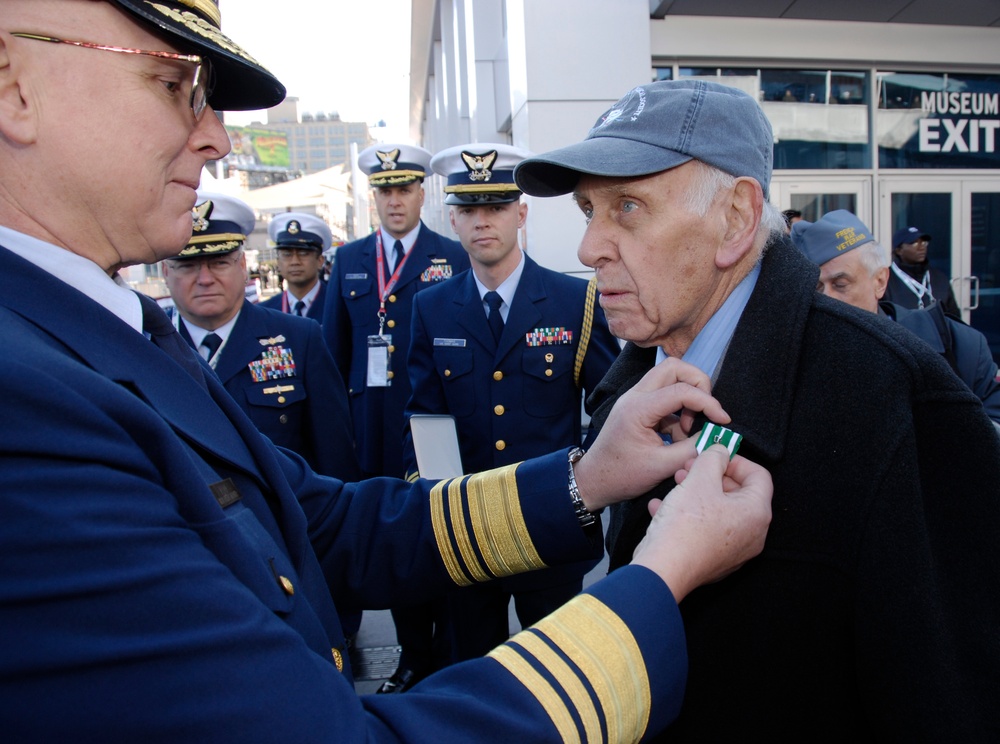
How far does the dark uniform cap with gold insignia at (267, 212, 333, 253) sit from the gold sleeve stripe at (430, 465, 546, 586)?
5111 millimetres

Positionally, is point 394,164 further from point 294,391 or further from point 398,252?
point 294,391

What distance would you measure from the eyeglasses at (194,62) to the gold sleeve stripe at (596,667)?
98cm

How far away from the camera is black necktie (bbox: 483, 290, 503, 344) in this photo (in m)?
3.41

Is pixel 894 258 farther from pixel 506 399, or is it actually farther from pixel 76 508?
pixel 76 508

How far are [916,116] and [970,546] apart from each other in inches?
326

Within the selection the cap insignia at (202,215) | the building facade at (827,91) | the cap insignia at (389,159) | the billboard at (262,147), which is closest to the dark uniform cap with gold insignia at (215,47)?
the cap insignia at (202,215)

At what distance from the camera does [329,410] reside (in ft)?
11.6

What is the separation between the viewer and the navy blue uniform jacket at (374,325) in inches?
180

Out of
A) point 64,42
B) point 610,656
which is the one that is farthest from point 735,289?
point 64,42

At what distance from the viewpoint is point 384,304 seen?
4711mm

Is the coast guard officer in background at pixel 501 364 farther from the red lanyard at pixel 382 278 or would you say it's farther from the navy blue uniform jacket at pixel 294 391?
the red lanyard at pixel 382 278

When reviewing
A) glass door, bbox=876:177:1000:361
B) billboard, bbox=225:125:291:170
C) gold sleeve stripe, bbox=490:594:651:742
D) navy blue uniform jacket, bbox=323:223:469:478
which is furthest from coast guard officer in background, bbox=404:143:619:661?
billboard, bbox=225:125:291:170

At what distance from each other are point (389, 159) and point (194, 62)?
4.20 metres

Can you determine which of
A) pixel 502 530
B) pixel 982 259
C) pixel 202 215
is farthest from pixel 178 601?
pixel 982 259
